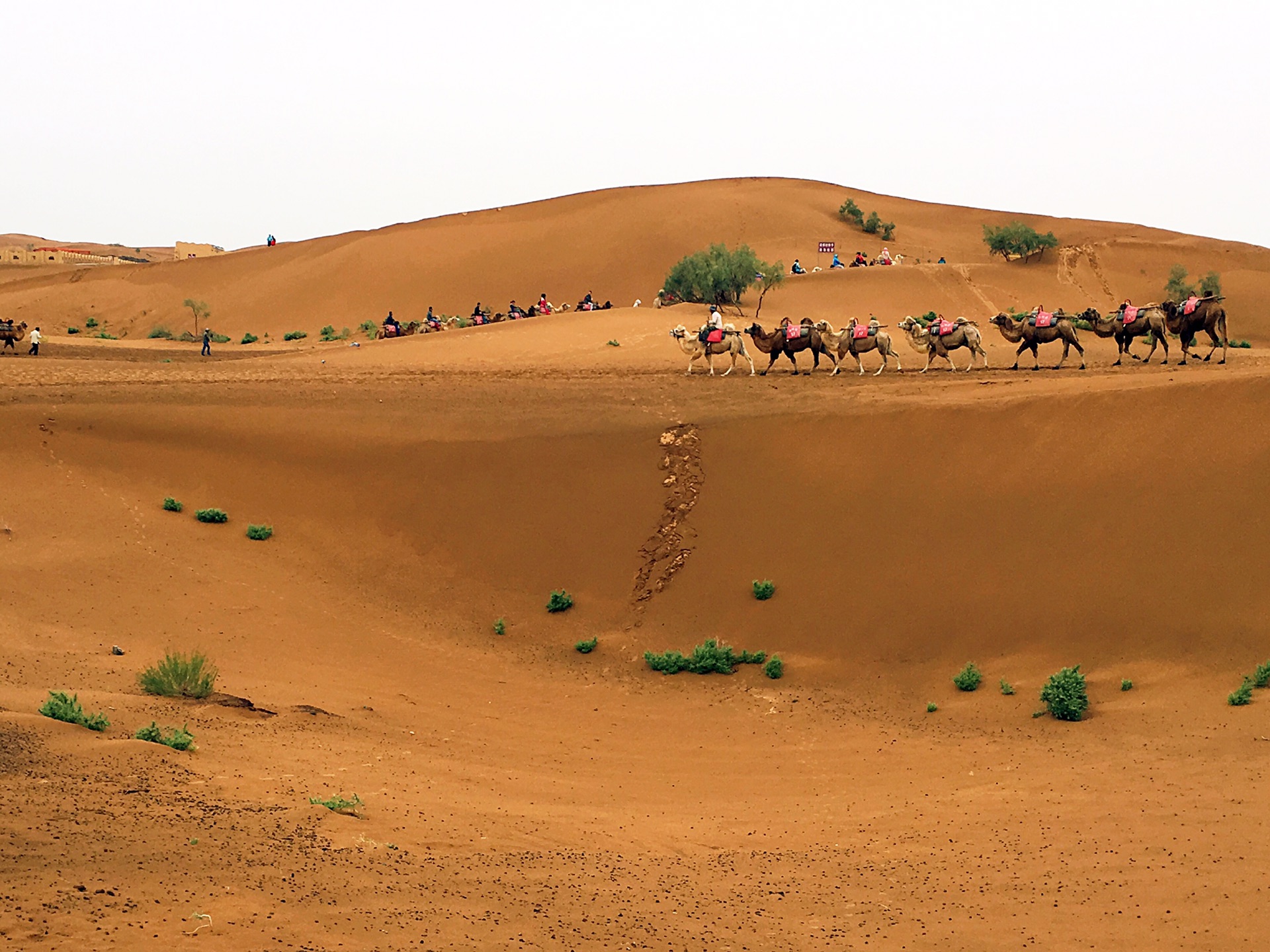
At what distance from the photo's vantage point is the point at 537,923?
9445 mm

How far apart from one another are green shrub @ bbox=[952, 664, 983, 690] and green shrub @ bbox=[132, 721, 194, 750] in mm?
10078

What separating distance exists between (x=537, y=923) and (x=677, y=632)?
36.4 ft

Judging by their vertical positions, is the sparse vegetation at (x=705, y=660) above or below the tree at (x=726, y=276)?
below

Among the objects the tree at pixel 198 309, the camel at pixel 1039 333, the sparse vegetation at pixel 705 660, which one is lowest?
the sparse vegetation at pixel 705 660

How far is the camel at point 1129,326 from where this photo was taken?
27641 mm

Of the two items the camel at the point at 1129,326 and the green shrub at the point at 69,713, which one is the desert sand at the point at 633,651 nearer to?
the green shrub at the point at 69,713

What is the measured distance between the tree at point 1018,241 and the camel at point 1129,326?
106 feet

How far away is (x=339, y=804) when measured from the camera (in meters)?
11.6

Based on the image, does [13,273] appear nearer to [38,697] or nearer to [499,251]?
[499,251]

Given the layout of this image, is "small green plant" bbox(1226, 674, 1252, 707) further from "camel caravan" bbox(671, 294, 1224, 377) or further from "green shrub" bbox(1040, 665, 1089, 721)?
"camel caravan" bbox(671, 294, 1224, 377)

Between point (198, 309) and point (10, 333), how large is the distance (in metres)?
23.0

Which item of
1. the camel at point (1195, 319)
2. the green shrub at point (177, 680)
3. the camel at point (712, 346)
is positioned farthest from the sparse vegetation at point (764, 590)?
the camel at point (1195, 319)

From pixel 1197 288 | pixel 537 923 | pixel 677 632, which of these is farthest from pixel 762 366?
pixel 1197 288

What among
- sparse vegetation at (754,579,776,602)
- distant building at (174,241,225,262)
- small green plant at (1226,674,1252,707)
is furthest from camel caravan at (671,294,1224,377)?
distant building at (174,241,225,262)
